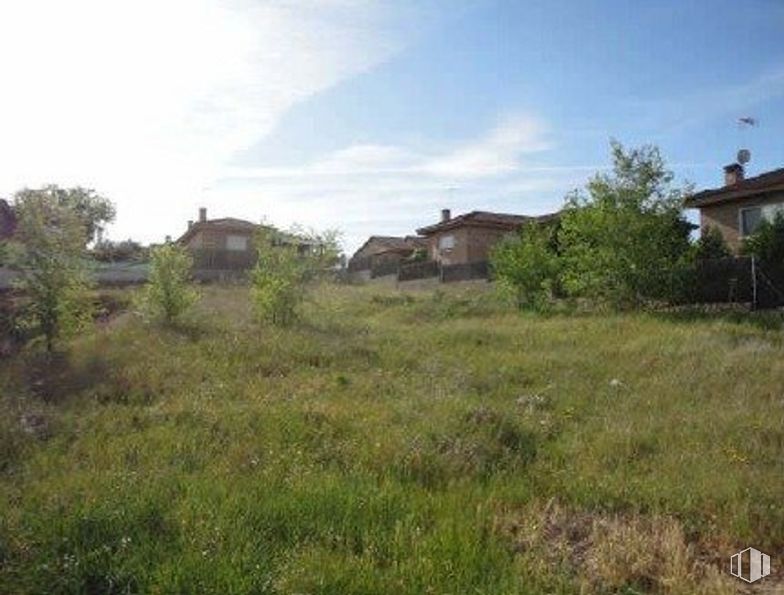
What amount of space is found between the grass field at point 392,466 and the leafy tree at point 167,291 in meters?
3.95

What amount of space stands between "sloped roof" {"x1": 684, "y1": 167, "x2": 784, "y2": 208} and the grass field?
11131 mm

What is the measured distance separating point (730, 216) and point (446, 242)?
19.5 meters

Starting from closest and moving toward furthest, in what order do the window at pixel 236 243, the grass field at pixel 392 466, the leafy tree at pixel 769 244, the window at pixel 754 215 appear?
1. the grass field at pixel 392 466
2. the leafy tree at pixel 769 244
3. the window at pixel 754 215
4. the window at pixel 236 243

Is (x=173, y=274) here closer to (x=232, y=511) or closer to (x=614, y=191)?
(x=614, y=191)

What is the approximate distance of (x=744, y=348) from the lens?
1568 cm

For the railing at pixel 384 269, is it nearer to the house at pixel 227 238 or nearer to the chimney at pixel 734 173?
the house at pixel 227 238

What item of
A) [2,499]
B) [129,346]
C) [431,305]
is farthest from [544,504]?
[431,305]

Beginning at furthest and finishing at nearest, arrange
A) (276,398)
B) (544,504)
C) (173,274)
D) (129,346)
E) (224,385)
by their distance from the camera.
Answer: (173,274) < (129,346) < (224,385) < (276,398) < (544,504)

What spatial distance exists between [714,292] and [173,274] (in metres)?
16.4

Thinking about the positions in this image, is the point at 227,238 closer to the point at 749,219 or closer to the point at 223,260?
the point at 223,260

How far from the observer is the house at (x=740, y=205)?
1089 inches

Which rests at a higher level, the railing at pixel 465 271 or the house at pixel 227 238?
the house at pixel 227 238

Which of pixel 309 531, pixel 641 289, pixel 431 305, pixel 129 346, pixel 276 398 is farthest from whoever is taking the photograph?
pixel 431 305

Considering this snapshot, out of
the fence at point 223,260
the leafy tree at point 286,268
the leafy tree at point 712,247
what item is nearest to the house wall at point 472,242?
the fence at point 223,260
